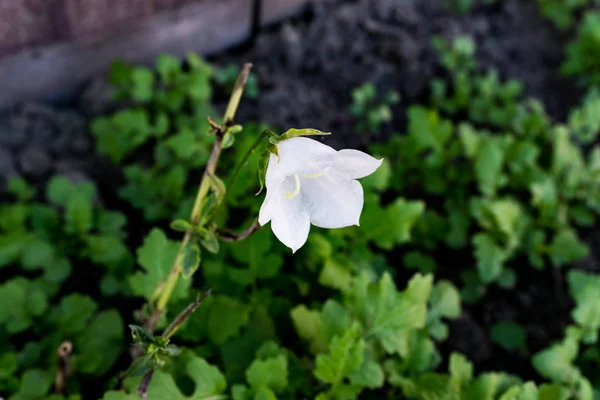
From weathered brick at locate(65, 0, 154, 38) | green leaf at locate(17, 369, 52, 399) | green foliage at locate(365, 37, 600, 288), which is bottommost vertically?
green leaf at locate(17, 369, 52, 399)

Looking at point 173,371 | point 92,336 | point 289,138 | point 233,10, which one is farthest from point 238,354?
point 233,10

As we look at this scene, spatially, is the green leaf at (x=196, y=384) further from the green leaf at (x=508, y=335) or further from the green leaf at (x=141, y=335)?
the green leaf at (x=508, y=335)

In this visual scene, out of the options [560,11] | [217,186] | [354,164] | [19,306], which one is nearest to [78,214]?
[19,306]

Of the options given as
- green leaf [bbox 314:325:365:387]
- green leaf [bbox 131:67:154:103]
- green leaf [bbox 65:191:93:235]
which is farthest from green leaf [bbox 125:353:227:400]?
green leaf [bbox 131:67:154:103]

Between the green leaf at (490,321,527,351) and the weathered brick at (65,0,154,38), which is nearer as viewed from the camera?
the green leaf at (490,321,527,351)

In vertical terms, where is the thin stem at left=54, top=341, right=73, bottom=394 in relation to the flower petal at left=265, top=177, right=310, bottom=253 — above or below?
below

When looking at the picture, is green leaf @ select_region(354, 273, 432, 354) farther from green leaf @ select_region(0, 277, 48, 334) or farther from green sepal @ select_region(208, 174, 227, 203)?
green leaf @ select_region(0, 277, 48, 334)
